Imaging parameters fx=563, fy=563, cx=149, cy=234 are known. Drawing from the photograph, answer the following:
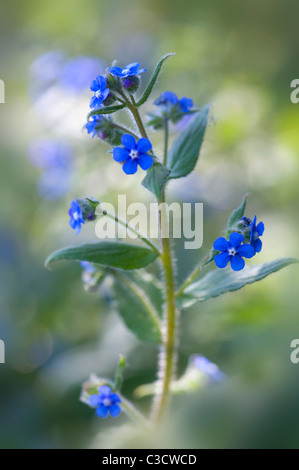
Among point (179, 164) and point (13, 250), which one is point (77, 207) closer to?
point (179, 164)

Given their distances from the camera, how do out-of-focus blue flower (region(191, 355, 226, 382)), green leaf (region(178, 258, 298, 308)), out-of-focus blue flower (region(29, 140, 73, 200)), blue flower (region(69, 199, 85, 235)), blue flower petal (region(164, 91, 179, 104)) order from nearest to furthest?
green leaf (region(178, 258, 298, 308)) < blue flower (region(69, 199, 85, 235)) < blue flower petal (region(164, 91, 179, 104)) < out-of-focus blue flower (region(191, 355, 226, 382)) < out-of-focus blue flower (region(29, 140, 73, 200))

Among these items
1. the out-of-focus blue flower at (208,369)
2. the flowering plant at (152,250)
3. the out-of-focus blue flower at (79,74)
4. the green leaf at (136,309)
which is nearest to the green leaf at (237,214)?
the flowering plant at (152,250)

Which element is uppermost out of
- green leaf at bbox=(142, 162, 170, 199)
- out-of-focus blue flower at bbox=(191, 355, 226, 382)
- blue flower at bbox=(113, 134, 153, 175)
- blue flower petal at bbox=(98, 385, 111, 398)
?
blue flower at bbox=(113, 134, 153, 175)

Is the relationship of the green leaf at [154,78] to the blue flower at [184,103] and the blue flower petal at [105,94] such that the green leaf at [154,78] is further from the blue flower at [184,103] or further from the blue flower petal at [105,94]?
the blue flower at [184,103]

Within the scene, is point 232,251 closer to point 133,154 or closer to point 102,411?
point 133,154

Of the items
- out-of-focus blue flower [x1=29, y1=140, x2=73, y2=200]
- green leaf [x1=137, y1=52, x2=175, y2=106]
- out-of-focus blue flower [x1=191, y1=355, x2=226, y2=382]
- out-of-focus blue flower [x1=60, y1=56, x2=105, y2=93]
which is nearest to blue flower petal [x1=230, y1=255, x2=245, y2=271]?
green leaf [x1=137, y1=52, x2=175, y2=106]

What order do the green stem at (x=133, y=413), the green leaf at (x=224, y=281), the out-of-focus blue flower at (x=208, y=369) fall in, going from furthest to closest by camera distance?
the out-of-focus blue flower at (x=208, y=369) → the green stem at (x=133, y=413) → the green leaf at (x=224, y=281)

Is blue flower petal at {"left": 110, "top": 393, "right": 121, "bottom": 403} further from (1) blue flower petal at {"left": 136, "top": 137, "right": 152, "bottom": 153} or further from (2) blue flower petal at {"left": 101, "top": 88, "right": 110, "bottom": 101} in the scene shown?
(2) blue flower petal at {"left": 101, "top": 88, "right": 110, "bottom": 101}
